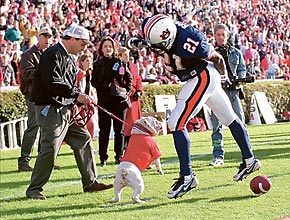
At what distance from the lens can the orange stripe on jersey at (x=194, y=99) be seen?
24.8 feet

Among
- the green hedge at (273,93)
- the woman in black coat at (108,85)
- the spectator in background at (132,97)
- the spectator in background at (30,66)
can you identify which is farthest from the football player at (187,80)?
the green hedge at (273,93)

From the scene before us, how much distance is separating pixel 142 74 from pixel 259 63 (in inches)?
319

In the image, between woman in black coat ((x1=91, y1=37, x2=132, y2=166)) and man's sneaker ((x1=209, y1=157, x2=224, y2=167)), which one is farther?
woman in black coat ((x1=91, y1=37, x2=132, y2=166))

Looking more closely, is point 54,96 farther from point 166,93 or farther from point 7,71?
point 166,93

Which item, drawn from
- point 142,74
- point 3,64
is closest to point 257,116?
point 142,74

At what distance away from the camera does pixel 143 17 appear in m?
26.3

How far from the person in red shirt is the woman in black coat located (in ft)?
9.19

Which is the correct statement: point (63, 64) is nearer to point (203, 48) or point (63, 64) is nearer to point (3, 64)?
Answer: point (203, 48)

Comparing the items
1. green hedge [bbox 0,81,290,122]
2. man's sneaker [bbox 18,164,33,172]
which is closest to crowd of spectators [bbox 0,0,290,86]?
green hedge [bbox 0,81,290,122]

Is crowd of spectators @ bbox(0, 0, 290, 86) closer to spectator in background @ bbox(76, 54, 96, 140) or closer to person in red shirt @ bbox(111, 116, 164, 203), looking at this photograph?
spectator in background @ bbox(76, 54, 96, 140)

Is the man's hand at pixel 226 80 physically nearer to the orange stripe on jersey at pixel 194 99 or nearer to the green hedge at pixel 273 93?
the orange stripe on jersey at pixel 194 99

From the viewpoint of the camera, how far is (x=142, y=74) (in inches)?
800

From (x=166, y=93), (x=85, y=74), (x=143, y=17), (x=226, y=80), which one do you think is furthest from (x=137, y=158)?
(x=143, y=17)

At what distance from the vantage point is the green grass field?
265 inches
